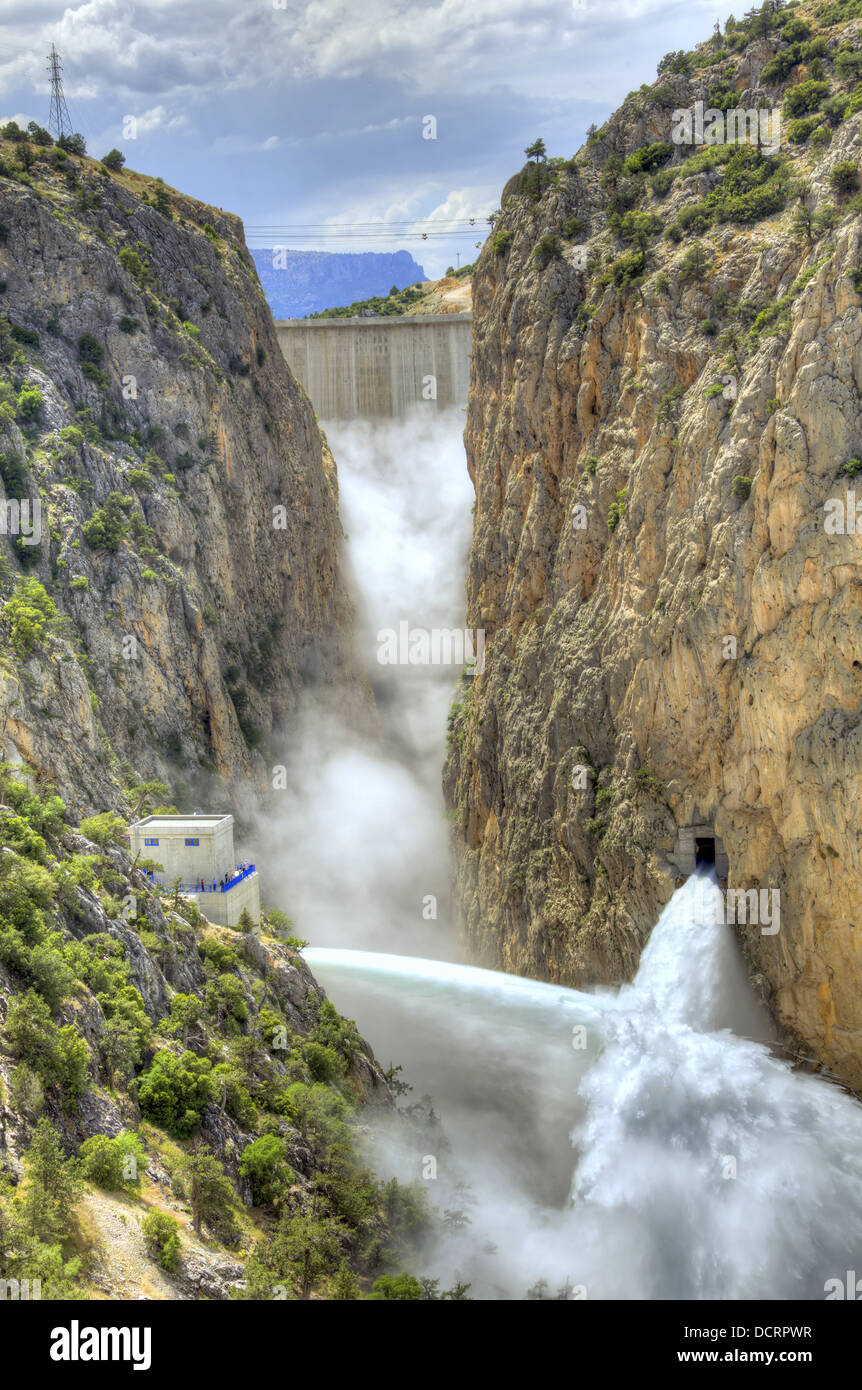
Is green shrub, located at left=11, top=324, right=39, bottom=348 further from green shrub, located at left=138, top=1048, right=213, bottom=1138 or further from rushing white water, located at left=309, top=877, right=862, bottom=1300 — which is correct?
green shrub, located at left=138, top=1048, right=213, bottom=1138

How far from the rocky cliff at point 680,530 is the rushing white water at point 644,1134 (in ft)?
6.74

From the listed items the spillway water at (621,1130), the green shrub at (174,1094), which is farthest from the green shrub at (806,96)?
the green shrub at (174,1094)

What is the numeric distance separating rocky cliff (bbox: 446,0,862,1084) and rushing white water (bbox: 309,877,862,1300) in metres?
2.06

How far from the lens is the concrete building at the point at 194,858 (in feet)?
107

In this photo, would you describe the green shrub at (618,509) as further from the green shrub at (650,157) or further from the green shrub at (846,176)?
the green shrub at (650,157)

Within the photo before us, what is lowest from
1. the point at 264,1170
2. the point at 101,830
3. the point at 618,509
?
the point at 264,1170

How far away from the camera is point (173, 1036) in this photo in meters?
24.6

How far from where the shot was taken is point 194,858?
107ft

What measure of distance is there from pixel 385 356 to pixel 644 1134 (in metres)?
67.1

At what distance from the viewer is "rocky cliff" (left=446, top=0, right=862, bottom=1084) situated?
28.0 m

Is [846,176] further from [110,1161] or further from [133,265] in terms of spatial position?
[133,265]

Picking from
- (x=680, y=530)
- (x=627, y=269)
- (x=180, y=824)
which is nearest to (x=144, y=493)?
(x=180, y=824)

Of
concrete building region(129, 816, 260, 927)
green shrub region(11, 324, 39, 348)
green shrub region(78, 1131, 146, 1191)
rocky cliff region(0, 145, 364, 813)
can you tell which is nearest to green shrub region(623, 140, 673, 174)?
rocky cliff region(0, 145, 364, 813)
